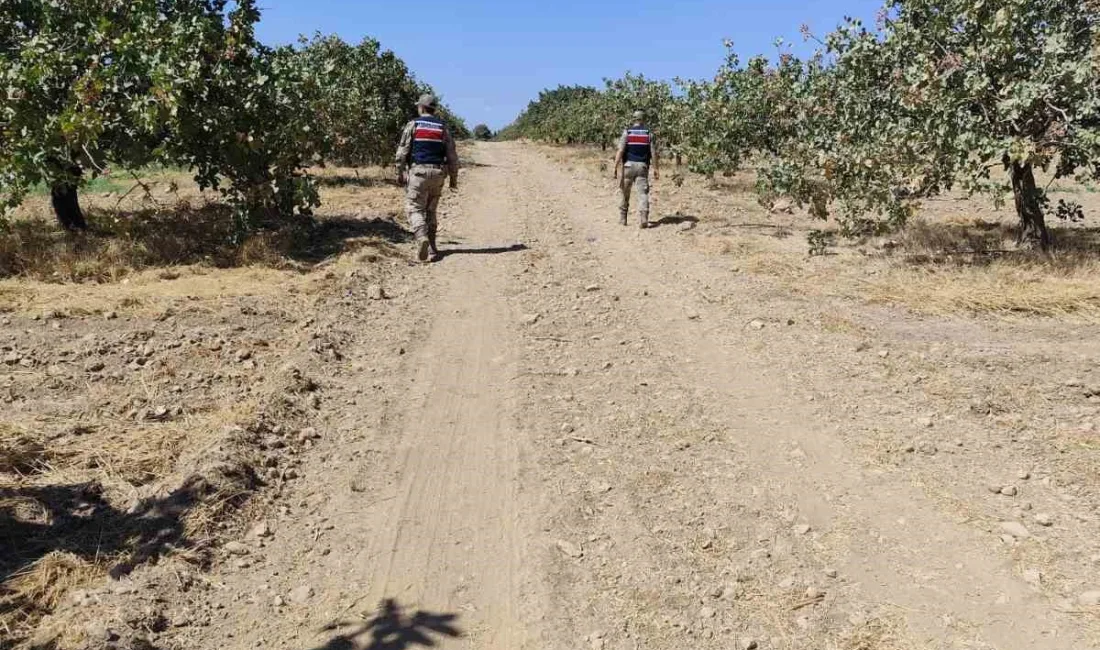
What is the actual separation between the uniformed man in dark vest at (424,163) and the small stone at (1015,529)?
6937mm

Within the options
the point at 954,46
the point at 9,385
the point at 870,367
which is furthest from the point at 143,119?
the point at 954,46

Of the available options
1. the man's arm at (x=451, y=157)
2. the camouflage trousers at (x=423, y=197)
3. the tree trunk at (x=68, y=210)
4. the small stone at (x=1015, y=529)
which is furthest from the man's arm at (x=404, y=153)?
the small stone at (x=1015, y=529)

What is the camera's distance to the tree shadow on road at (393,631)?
297 centimetres

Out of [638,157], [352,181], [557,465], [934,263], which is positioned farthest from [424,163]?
[352,181]

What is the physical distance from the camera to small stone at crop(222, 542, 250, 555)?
3.55 metres

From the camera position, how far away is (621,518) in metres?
3.82

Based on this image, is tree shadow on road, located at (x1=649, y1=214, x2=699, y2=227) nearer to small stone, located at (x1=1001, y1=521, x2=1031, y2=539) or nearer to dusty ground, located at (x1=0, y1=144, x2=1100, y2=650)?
dusty ground, located at (x1=0, y1=144, x2=1100, y2=650)

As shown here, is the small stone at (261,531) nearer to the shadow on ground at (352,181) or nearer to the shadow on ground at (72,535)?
the shadow on ground at (72,535)

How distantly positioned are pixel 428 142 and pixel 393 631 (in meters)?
6.97

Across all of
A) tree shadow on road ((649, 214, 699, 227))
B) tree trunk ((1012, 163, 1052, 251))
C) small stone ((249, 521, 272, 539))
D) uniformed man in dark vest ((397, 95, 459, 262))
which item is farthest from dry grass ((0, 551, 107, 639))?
tree trunk ((1012, 163, 1052, 251))

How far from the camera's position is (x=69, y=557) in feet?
11.1

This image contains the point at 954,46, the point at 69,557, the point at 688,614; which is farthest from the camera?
the point at 954,46

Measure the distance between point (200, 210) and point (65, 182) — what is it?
3.41 metres

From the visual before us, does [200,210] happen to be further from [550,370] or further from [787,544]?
[787,544]
